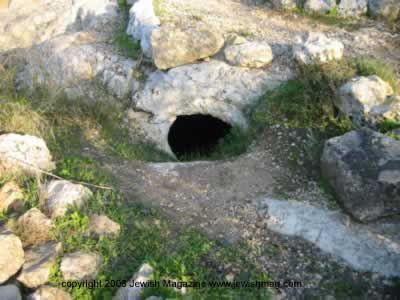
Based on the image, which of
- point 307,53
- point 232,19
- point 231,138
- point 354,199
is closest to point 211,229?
point 354,199

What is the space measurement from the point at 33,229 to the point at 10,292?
A: 26.7 inches

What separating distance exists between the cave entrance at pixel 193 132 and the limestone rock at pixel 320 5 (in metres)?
2.42

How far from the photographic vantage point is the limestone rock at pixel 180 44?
6238 millimetres

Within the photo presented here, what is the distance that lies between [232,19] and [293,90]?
7.29 feet

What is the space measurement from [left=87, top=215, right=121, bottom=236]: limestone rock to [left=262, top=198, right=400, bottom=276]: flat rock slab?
146 cm

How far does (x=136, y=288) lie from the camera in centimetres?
363

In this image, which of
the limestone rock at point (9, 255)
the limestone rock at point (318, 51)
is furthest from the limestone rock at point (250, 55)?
the limestone rock at point (9, 255)

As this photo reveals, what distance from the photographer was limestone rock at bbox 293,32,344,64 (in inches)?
230

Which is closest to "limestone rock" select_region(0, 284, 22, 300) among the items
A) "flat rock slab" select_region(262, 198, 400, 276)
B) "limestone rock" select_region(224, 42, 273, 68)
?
"flat rock slab" select_region(262, 198, 400, 276)

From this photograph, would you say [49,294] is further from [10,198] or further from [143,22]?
[143,22]

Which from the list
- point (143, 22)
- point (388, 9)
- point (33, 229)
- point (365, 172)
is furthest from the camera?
point (388, 9)

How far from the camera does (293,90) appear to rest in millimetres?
5730

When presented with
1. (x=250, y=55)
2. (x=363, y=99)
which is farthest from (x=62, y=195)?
(x=363, y=99)

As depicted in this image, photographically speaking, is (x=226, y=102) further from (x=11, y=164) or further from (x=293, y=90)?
(x=11, y=164)
